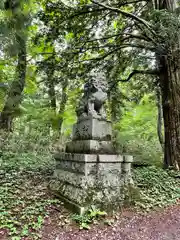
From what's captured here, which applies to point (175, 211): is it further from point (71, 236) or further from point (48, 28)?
point (48, 28)

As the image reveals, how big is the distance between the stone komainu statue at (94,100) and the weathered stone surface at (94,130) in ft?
0.40

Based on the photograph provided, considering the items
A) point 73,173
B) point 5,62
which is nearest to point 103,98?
point 73,173

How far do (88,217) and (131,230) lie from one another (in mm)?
648

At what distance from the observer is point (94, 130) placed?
3625mm

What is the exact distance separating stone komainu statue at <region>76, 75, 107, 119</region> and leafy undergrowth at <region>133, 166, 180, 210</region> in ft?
5.82

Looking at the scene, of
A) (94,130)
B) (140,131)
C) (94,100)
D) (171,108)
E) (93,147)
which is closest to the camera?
(93,147)

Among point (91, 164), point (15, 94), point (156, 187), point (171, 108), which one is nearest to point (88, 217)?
point (91, 164)

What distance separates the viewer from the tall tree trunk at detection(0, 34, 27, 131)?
272 inches

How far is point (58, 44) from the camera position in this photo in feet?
20.6

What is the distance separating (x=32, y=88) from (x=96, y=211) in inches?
256

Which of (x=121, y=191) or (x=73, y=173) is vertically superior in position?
(x=73, y=173)

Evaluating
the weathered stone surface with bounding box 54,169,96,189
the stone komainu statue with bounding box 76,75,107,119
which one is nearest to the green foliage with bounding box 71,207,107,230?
the weathered stone surface with bounding box 54,169,96,189

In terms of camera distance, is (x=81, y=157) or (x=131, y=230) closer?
(x=131, y=230)

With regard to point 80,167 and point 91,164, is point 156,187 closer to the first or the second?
point 91,164
